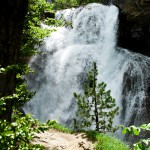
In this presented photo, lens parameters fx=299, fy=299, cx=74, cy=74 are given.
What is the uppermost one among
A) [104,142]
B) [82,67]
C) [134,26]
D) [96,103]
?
[134,26]

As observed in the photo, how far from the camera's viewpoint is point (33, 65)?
67.5ft

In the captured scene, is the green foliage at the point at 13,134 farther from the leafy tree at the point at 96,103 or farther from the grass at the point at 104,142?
the leafy tree at the point at 96,103

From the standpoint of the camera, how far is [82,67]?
19438mm

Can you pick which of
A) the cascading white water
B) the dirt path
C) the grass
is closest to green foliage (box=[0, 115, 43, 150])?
the dirt path

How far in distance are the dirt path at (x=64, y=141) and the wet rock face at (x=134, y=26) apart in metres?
12.7

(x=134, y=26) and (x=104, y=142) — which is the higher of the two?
(x=134, y=26)

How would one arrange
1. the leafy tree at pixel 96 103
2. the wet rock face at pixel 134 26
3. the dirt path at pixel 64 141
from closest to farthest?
the dirt path at pixel 64 141, the leafy tree at pixel 96 103, the wet rock face at pixel 134 26

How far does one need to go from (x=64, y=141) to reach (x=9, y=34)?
7.51 m

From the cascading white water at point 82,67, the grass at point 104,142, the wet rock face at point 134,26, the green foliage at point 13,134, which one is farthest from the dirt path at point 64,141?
the wet rock face at point 134,26

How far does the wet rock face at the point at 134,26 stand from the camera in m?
21.3

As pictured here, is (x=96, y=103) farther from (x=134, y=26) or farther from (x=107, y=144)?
(x=134, y=26)

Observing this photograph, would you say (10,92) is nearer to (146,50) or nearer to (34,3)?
(34,3)

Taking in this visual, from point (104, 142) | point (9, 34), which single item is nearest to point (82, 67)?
point (104, 142)

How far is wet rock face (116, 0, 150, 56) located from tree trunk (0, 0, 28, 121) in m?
18.6
